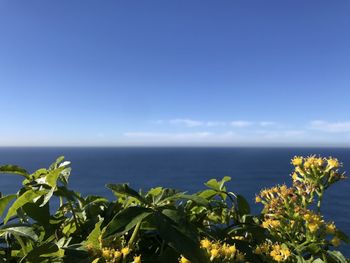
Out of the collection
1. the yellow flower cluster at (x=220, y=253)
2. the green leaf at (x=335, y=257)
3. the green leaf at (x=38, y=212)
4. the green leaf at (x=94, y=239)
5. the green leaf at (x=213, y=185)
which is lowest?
the green leaf at (x=335, y=257)

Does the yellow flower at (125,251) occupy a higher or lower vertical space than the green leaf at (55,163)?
lower

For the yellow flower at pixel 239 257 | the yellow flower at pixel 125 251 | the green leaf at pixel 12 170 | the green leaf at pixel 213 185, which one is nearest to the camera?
the yellow flower at pixel 125 251

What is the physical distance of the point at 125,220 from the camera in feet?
4.12

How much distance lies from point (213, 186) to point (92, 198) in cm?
74

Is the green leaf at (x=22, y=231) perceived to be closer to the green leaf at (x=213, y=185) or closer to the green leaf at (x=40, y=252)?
the green leaf at (x=40, y=252)

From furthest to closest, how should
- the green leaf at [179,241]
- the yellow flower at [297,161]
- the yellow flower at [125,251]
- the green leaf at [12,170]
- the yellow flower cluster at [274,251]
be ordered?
the yellow flower at [297,161]
the green leaf at [12,170]
the yellow flower cluster at [274,251]
the yellow flower at [125,251]
the green leaf at [179,241]

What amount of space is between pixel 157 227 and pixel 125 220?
0.12 m

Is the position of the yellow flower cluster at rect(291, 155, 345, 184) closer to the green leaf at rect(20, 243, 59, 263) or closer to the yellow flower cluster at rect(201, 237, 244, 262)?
the yellow flower cluster at rect(201, 237, 244, 262)

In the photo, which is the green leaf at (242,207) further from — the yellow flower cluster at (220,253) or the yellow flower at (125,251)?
the yellow flower at (125,251)

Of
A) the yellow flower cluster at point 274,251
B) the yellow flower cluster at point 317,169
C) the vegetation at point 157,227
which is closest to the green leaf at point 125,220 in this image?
the vegetation at point 157,227

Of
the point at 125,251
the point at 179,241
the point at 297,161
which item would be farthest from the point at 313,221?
the point at 125,251

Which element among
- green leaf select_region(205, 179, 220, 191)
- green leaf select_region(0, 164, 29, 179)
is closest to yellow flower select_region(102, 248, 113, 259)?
green leaf select_region(0, 164, 29, 179)

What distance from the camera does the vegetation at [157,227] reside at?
1.28m

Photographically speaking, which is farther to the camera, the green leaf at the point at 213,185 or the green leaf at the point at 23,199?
the green leaf at the point at 213,185
